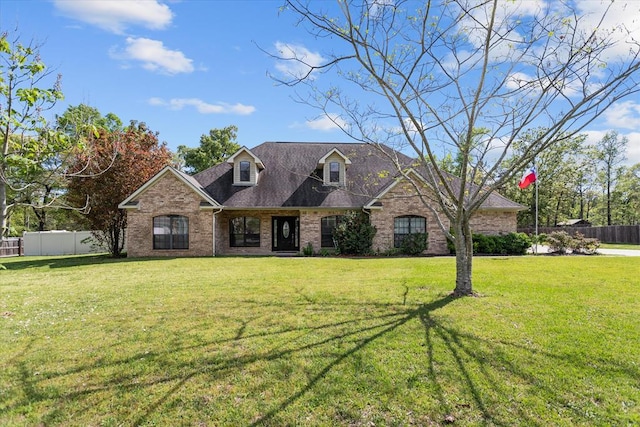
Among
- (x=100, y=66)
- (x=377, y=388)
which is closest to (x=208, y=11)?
(x=100, y=66)

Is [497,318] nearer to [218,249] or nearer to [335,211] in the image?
[335,211]

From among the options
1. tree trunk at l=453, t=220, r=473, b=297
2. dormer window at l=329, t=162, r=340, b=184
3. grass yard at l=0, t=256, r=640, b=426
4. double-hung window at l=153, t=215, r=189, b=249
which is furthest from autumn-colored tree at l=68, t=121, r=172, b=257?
tree trunk at l=453, t=220, r=473, b=297

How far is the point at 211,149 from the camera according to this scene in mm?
40531

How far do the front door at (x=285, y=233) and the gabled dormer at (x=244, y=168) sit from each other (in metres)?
2.77

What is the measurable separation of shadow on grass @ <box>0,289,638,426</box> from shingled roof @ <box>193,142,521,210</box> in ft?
43.9

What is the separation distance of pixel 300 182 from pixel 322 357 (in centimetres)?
1771

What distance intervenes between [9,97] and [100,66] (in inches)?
249

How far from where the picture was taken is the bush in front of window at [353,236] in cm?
1931

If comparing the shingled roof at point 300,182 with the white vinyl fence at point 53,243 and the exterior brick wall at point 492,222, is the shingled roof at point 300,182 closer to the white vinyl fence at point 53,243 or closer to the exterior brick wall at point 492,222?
the exterior brick wall at point 492,222

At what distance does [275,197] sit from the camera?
21.0m

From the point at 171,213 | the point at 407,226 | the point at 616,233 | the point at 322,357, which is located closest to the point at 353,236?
the point at 407,226

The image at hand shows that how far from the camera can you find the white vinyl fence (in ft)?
86.6

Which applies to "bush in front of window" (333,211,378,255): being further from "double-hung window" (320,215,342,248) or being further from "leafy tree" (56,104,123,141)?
"leafy tree" (56,104,123,141)

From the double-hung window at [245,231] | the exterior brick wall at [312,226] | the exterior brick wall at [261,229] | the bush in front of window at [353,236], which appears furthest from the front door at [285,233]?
the bush in front of window at [353,236]
